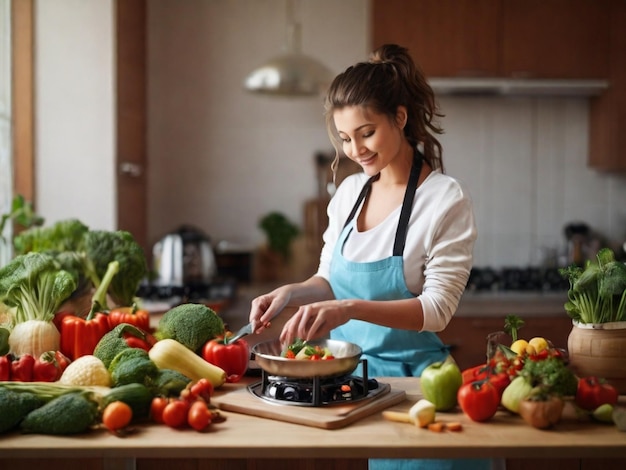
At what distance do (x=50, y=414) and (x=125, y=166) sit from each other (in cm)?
247

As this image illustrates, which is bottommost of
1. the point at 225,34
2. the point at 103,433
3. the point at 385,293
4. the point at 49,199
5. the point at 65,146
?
the point at 103,433

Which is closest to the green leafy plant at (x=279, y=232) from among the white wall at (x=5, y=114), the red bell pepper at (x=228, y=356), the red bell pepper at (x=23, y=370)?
the white wall at (x=5, y=114)

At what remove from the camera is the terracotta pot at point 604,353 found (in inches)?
66.4

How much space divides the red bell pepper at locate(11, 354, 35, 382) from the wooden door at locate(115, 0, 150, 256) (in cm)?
200

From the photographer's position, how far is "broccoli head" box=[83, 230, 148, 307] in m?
2.61

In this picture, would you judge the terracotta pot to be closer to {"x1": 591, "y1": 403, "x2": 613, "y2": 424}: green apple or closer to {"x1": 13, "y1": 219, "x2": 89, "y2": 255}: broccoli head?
{"x1": 591, "y1": 403, "x2": 613, "y2": 424}: green apple

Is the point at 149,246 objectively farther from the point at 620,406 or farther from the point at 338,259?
the point at 620,406

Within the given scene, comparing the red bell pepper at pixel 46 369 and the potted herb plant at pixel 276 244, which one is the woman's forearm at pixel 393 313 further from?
the potted herb plant at pixel 276 244

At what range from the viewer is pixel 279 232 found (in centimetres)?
453

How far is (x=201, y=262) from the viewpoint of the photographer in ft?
13.0

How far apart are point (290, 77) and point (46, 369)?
2.06 metres

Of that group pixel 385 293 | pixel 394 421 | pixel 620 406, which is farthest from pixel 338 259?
pixel 620 406

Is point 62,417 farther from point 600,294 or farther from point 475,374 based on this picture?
point 600,294

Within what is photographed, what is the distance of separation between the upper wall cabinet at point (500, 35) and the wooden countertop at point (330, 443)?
301 centimetres
